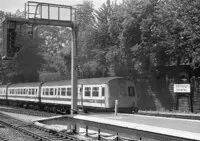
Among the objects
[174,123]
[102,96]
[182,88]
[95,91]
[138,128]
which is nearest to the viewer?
[138,128]

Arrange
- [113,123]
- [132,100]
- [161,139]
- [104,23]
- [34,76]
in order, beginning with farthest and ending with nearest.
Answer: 1. [34,76]
2. [104,23]
3. [132,100]
4. [113,123]
5. [161,139]

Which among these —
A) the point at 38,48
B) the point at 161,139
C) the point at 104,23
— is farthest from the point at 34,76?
the point at 161,139

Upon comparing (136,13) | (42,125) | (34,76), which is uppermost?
(136,13)

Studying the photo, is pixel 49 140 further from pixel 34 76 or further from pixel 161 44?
pixel 34 76

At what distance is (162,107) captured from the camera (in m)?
30.4

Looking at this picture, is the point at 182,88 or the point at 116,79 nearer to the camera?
the point at 116,79

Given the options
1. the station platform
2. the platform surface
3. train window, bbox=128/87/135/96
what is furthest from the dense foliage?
the platform surface

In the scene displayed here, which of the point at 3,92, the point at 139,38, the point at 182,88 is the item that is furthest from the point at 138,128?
the point at 3,92

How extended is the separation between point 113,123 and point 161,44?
1482 cm

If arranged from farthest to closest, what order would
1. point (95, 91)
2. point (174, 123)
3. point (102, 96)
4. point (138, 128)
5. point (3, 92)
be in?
point (3, 92), point (95, 91), point (102, 96), point (174, 123), point (138, 128)

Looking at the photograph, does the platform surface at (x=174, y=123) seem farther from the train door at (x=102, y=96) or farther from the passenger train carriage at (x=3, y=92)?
the passenger train carriage at (x=3, y=92)

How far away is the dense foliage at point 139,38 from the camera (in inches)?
954

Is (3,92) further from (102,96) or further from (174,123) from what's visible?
(174,123)

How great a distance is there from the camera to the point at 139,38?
3052 centimetres
